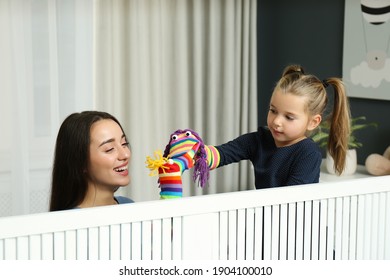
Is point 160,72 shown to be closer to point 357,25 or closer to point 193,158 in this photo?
point 357,25

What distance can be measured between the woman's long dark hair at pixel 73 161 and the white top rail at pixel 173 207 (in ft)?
1.81

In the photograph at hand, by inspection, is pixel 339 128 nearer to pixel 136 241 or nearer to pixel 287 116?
pixel 287 116

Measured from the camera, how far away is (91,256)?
2.99 feet

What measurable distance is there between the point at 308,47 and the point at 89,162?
2.49 m

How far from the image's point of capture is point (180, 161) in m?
1.32

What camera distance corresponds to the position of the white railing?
879 mm

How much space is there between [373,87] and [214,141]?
0.96 metres

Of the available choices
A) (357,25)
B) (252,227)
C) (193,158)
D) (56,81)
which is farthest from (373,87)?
(252,227)

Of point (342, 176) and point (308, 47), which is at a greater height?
point (308, 47)

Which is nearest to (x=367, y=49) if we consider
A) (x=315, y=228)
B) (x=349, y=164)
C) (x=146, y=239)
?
(x=349, y=164)

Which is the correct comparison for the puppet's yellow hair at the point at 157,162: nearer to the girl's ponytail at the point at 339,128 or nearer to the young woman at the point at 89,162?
the young woman at the point at 89,162

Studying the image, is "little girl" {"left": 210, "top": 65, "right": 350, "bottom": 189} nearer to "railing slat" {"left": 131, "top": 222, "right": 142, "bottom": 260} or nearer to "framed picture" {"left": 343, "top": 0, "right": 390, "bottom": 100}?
"railing slat" {"left": 131, "top": 222, "right": 142, "bottom": 260}

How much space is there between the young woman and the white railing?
0.51 meters

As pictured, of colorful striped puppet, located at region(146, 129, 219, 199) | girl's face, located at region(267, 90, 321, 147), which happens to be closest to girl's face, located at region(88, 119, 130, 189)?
colorful striped puppet, located at region(146, 129, 219, 199)
